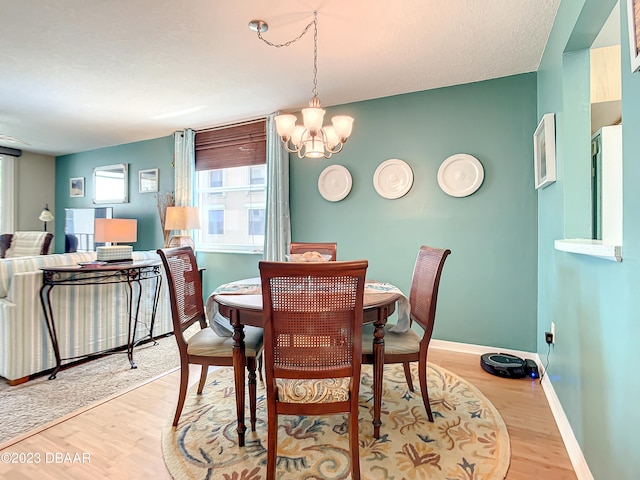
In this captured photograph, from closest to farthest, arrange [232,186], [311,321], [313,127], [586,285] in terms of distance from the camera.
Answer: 1. [311,321]
2. [586,285]
3. [313,127]
4. [232,186]

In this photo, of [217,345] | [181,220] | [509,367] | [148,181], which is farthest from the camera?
[148,181]

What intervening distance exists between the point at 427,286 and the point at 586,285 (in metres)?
0.74

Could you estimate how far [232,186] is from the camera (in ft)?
14.3

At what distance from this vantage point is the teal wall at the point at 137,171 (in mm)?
4840

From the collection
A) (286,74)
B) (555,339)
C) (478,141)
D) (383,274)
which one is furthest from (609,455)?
(286,74)

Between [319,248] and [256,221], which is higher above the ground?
[256,221]

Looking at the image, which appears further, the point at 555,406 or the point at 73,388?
the point at 73,388

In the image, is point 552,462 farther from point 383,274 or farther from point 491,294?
point 383,274

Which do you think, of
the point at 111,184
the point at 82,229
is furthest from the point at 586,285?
the point at 82,229

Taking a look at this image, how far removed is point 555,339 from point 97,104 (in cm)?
469

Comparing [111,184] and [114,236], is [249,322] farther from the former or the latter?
[111,184]

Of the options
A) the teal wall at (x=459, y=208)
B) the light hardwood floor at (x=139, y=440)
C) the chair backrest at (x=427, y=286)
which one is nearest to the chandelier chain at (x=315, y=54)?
the teal wall at (x=459, y=208)

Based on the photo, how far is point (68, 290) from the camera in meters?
2.63

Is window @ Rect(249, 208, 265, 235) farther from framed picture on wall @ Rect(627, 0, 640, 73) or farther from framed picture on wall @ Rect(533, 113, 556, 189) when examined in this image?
framed picture on wall @ Rect(627, 0, 640, 73)
